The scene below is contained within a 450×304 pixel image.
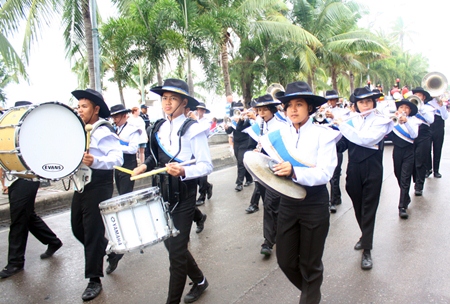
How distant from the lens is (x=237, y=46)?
68.1 feet

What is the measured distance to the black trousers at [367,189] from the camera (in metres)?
4.37

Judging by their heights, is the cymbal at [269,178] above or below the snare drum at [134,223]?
above

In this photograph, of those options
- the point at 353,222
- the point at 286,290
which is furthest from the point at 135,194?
the point at 353,222

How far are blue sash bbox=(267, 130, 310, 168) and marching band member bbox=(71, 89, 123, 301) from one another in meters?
1.70

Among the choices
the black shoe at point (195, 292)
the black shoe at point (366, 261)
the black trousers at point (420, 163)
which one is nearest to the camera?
the black shoe at point (195, 292)

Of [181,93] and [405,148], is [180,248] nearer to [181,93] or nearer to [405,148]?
[181,93]

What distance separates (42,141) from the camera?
3184mm

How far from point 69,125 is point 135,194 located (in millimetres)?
840

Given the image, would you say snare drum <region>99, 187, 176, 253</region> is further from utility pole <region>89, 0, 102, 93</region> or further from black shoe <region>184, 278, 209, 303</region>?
utility pole <region>89, 0, 102, 93</region>

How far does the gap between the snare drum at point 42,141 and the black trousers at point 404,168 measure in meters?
4.82

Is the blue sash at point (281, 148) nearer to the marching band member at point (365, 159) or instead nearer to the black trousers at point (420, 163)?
the marching band member at point (365, 159)

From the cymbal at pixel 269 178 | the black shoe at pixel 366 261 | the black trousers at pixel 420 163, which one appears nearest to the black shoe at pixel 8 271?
the cymbal at pixel 269 178

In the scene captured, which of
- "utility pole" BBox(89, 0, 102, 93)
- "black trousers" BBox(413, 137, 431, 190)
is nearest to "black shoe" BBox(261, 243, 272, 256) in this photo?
"black trousers" BBox(413, 137, 431, 190)

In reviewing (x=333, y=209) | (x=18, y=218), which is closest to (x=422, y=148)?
(x=333, y=209)
